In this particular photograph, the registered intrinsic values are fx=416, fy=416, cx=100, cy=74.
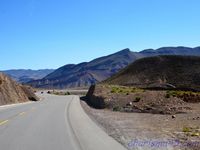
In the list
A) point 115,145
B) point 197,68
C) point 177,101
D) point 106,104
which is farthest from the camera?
point 197,68

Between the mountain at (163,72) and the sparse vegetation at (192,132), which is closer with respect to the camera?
the sparse vegetation at (192,132)

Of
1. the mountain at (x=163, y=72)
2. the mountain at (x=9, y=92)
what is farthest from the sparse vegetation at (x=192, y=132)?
the mountain at (x=163, y=72)

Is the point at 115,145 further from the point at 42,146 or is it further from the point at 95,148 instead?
the point at 42,146

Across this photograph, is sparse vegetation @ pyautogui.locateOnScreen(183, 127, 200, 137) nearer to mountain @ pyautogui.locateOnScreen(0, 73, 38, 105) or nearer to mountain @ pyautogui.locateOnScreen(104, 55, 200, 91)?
mountain @ pyautogui.locateOnScreen(0, 73, 38, 105)

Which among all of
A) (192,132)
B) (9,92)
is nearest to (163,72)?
(9,92)

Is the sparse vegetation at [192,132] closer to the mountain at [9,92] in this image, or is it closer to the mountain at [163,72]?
the mountain at [9,92]

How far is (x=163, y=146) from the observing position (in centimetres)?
1264

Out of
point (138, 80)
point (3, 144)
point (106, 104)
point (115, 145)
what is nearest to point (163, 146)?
point (115, 145)

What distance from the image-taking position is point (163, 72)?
12769 centimetres

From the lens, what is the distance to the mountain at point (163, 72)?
115 metres

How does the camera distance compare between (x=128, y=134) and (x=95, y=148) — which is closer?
(x=95, y=148)

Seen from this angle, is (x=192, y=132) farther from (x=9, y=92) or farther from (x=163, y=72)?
(x=163, y=72)

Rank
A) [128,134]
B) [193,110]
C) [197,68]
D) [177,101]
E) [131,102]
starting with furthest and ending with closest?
[197,68]
[131,102]
[177,101]
[193,110]
[128,134]

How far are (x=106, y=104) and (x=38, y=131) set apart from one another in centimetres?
Result: 2143
